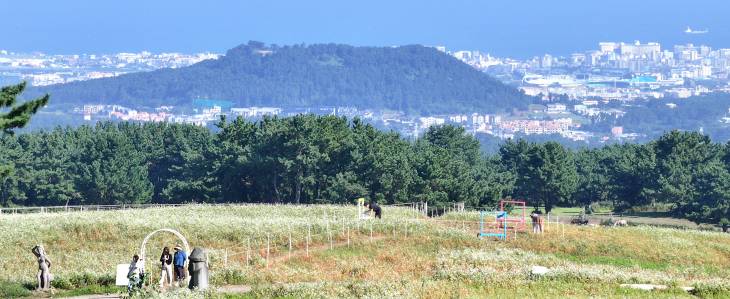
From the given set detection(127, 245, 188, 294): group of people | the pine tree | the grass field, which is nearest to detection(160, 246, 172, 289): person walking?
detection(127, 245, 188, 294): group of people

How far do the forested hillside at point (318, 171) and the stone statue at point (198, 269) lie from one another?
178ft

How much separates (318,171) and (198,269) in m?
60.7

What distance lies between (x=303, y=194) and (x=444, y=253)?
50736 millimetres

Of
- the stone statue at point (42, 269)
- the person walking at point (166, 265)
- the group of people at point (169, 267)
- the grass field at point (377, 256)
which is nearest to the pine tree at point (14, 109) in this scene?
the grass field at point (377, 256)

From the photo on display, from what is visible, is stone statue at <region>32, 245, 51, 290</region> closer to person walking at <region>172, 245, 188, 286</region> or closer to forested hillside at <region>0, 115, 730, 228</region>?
person walking at <region>172, 245, 188, 286</region>

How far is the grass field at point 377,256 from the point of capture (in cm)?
3678

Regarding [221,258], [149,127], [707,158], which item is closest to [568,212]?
[707,158]

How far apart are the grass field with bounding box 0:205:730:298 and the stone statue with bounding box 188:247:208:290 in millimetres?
633

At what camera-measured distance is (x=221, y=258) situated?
145ft

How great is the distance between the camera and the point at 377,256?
156 feet

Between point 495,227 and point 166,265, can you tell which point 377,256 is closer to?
point 495,227

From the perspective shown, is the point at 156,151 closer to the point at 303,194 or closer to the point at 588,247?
the point at 303,194

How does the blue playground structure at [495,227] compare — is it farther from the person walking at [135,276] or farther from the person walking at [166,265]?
the person walking at [135,276]

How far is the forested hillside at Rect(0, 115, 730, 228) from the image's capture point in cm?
9275
